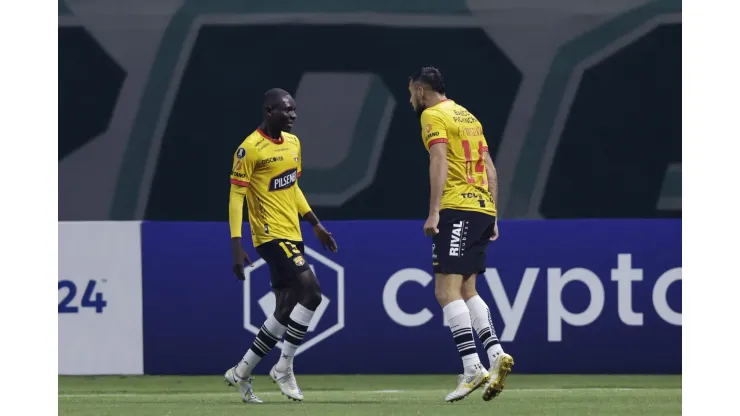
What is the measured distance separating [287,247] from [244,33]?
5032 mm

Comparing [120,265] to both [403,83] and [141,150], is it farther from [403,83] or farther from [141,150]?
[403,83]

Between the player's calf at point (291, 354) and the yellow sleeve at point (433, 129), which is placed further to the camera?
the player's calf at point (291, 354)

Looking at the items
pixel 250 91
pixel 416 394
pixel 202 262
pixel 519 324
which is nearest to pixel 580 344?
pixel 519 324

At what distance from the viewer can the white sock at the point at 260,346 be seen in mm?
7809

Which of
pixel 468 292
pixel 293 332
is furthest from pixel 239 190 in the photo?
pixel 468 292

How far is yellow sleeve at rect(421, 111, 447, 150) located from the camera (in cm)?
730

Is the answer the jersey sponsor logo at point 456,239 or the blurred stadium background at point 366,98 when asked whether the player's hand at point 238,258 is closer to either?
the jersey sponsor logo at point 456,239

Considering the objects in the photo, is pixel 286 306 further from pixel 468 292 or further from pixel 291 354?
pixel 468 292

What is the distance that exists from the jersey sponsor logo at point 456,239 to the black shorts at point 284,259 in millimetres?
953

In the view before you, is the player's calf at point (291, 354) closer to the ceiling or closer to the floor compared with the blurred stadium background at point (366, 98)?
closer to the floor

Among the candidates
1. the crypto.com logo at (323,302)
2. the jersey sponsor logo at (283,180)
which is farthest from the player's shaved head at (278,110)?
the crypto.com logo at (323,302)

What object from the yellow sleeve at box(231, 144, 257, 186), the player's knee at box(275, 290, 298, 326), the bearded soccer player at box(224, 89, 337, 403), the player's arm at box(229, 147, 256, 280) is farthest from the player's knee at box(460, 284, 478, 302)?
the yellow sleeve at box(231, 144, 257, 186)

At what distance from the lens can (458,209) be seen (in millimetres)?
7445

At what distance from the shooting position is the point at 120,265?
34.3 feet
